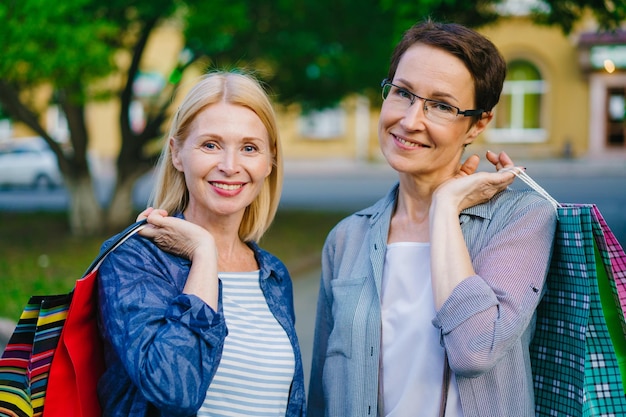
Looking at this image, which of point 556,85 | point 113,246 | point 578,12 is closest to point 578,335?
point 113,246

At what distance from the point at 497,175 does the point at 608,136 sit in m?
30.5

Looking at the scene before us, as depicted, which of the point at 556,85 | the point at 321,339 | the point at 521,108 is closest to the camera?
the point at 321,339

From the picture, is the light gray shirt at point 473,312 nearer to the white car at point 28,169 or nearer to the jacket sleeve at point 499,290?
the jacket sleeve at point 499,290

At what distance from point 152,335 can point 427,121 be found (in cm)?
105

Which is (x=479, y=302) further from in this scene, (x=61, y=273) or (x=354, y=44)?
(x=354, y=44)

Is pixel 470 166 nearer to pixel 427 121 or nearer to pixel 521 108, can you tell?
pixel 427 121

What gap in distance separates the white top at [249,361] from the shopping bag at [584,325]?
849 millimetres

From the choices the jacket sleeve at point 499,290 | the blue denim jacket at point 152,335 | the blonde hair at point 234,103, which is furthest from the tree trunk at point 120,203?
the jacket sleeve at point 499,290

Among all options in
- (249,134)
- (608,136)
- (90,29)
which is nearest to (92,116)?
(608,136)

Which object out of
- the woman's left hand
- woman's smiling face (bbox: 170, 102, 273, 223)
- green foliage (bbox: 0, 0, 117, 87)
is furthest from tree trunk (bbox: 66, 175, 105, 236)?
the woman's left hand

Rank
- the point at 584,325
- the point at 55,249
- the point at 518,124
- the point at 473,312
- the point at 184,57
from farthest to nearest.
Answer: the point at 518,124
the point at 184,57
the point at 55,249
the point at 584,325
the point at 473,312

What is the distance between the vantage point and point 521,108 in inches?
1259

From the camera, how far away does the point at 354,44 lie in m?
13.5

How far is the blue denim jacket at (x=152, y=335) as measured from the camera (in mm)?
2076
